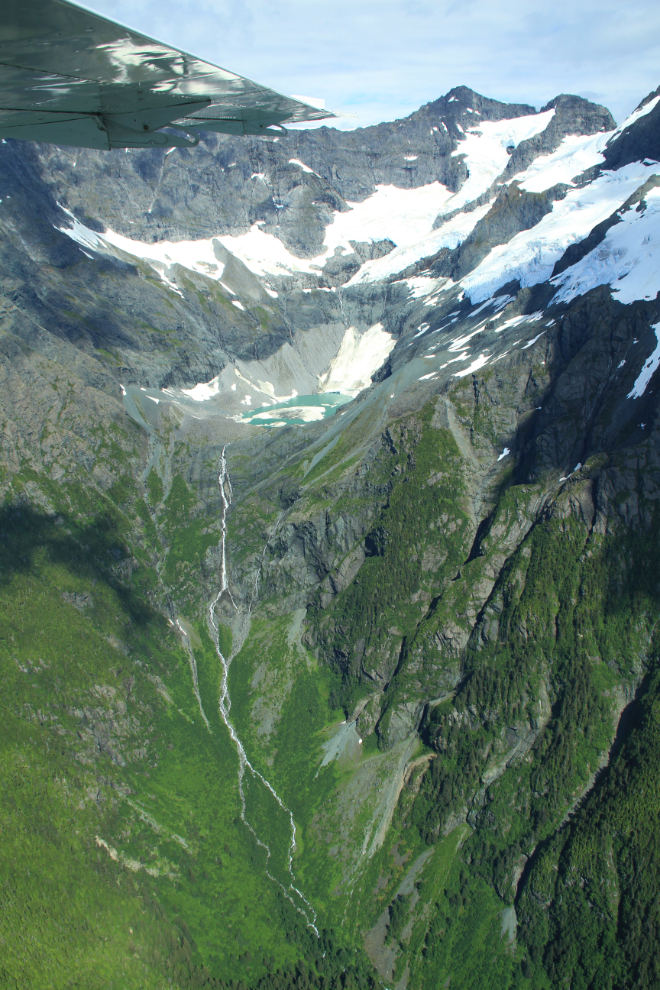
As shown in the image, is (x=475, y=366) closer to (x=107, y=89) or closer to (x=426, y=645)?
(x=426, y=645)

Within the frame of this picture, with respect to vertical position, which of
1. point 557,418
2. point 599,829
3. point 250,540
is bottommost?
point 599,829

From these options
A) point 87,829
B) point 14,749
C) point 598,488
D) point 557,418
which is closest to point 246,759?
point 87,829

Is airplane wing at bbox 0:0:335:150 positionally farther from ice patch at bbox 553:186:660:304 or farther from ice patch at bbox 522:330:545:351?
ice patch at bbox 522:330:545:351

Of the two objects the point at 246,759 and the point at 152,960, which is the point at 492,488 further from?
the point at 152,960

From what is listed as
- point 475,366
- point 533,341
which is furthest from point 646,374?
point 475,366

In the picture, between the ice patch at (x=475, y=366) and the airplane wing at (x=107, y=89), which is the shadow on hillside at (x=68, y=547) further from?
the airplane wing at (x=107, y=89)

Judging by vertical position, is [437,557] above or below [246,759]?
above
